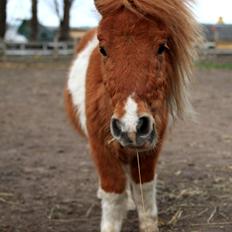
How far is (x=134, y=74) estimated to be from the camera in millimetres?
2969

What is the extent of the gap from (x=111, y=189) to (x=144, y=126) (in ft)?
3.28

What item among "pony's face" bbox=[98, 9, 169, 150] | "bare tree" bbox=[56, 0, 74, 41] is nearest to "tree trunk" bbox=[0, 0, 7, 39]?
"bare tree" bbox=[56, 0, 74, 41]

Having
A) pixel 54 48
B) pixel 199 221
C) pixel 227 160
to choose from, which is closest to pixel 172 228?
pixel 199 221

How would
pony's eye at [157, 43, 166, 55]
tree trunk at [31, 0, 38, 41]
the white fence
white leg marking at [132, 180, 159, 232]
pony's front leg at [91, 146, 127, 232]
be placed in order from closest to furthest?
pony's eye at [157, 43, 166, 55], pony's front leg at [91, 146, 127, 232], white leg marking at [132, 180, 159, 232], the white fence, tree trunk at [31, 0, 38, 41]

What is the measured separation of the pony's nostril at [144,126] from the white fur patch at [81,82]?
1.40m

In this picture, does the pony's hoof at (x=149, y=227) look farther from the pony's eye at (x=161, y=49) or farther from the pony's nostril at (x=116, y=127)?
the pony's eye at (x=161, y=49)

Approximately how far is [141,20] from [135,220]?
1954 millimetres

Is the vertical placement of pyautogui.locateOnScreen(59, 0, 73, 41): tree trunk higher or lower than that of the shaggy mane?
lower

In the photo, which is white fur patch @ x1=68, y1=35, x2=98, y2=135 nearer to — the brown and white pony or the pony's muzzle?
the brown and white pony

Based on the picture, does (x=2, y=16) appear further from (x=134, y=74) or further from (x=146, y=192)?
(x=134, y=74)

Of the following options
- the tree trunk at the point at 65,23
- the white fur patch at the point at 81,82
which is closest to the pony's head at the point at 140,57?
the white fur patch at the point at 81,82

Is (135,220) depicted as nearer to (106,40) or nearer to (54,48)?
(106,40)

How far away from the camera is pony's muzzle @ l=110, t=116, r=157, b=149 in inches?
110

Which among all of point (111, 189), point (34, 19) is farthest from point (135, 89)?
point (34, 19)
